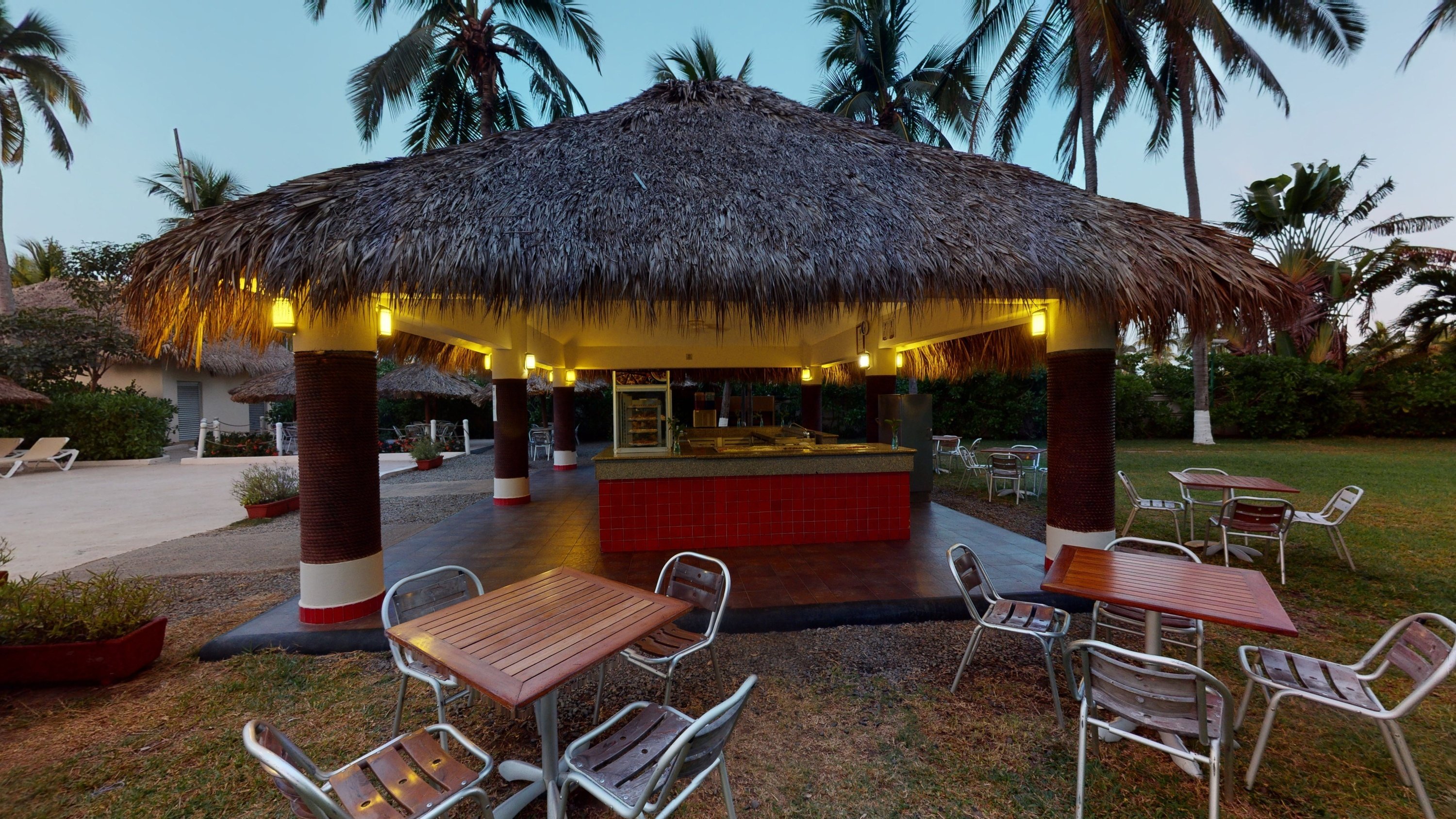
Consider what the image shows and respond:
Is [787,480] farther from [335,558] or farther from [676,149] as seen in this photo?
[335,558]

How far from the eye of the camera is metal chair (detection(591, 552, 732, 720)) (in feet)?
9.00

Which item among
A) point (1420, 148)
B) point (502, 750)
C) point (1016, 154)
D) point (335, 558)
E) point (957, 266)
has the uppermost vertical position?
point (1420, 148)

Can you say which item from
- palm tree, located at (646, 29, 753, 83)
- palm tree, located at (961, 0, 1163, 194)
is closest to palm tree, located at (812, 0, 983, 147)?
palm tree, located at (961, 0, 1163, 194)

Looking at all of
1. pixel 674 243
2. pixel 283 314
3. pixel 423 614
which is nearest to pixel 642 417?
pixel 674 243

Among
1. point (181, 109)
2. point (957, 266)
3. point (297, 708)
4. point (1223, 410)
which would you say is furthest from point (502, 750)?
point (181, 109)

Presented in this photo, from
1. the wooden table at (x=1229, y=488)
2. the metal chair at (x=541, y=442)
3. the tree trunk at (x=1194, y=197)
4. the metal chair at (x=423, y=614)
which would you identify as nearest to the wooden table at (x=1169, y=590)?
the wooden table at (x=1229, y=488)

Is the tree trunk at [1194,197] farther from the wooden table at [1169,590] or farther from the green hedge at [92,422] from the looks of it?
the green hedge at [92,422]

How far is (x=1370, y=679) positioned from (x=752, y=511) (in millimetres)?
4438

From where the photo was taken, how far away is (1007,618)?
123 inches

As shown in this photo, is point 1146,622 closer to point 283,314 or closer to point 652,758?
point 652,758

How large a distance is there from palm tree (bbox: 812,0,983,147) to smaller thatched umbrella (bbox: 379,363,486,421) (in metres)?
14.4

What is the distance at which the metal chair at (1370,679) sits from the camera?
2.01m

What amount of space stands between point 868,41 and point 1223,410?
50.1 ft

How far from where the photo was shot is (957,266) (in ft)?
13.6
